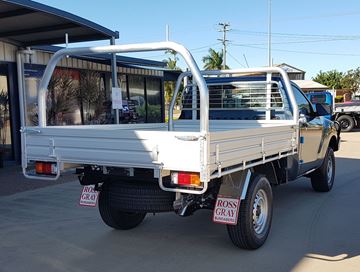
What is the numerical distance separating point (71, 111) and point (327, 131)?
783 centimetres

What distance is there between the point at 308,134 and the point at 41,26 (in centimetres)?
625

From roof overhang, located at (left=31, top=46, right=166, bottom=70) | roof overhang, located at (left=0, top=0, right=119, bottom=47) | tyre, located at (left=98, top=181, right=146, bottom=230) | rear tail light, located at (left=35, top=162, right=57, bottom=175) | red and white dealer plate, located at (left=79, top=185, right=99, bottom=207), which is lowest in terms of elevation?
tyre, located at (left=98, top=181, right=146, bottom=230)

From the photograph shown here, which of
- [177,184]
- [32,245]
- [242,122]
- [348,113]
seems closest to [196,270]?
[177,184]

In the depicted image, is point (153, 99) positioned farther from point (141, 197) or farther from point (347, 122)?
point (141, 197)

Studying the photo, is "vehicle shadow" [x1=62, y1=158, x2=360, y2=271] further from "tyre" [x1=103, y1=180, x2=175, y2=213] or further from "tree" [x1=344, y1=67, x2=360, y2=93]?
"tree" [x1=344, y1=67, x2=360, y2=93]

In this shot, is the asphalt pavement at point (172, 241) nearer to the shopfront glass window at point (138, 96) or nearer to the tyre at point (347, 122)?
the shopfront glass window at point (138, 96)

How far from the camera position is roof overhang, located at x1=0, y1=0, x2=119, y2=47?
8305 millimetres

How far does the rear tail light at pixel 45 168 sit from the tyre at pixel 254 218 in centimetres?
197

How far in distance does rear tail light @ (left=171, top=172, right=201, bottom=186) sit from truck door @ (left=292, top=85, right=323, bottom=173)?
2934 millimetres

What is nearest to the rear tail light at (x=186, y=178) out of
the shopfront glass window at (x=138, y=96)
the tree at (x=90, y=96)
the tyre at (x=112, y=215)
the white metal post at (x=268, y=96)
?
the tyre at (x=112, y=215)

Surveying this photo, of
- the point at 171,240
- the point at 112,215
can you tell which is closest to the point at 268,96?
the point at 171,240

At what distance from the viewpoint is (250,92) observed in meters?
6.84

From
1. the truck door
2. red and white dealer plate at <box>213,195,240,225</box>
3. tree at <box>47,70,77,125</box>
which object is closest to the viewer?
red and white dealer plate at <box>213,195,240,225</box>

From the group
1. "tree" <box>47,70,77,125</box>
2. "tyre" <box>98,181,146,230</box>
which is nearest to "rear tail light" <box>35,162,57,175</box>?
"tyre" <box>98,181,146,230</box>
